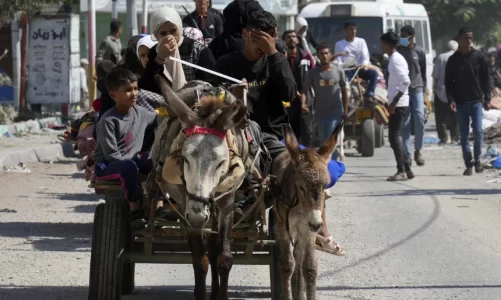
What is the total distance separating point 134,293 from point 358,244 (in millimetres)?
3030

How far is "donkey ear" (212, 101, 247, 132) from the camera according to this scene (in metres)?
6.93

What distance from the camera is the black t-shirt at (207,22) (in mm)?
11750

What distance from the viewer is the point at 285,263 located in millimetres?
7344

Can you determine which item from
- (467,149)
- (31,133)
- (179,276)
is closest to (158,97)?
(179,276)

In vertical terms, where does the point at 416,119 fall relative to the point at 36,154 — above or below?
above

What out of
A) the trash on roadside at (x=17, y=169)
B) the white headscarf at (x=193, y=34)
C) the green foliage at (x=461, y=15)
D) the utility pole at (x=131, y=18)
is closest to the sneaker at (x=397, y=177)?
the trash on roadside at (x=17, y=169)

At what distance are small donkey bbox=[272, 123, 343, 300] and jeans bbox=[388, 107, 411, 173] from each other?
974 cm

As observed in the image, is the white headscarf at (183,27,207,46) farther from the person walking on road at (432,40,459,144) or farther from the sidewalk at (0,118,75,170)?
the person walking on road at (432,40,459,144)

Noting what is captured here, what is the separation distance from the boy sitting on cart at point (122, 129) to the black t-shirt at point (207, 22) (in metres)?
3.27

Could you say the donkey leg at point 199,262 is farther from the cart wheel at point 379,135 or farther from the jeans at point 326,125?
the cart wheel at point 379,135

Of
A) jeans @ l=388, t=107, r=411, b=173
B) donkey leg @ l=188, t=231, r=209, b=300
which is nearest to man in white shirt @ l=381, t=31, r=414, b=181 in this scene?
jeans @ l=388, t=107, r=411, b=173

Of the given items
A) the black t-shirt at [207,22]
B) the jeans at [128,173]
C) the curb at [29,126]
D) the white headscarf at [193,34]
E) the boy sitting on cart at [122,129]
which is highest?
the black t-shirt at [207,22]

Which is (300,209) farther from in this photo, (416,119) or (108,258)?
(416,119)

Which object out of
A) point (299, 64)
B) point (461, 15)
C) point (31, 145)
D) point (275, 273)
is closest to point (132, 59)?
point (275, 273)
